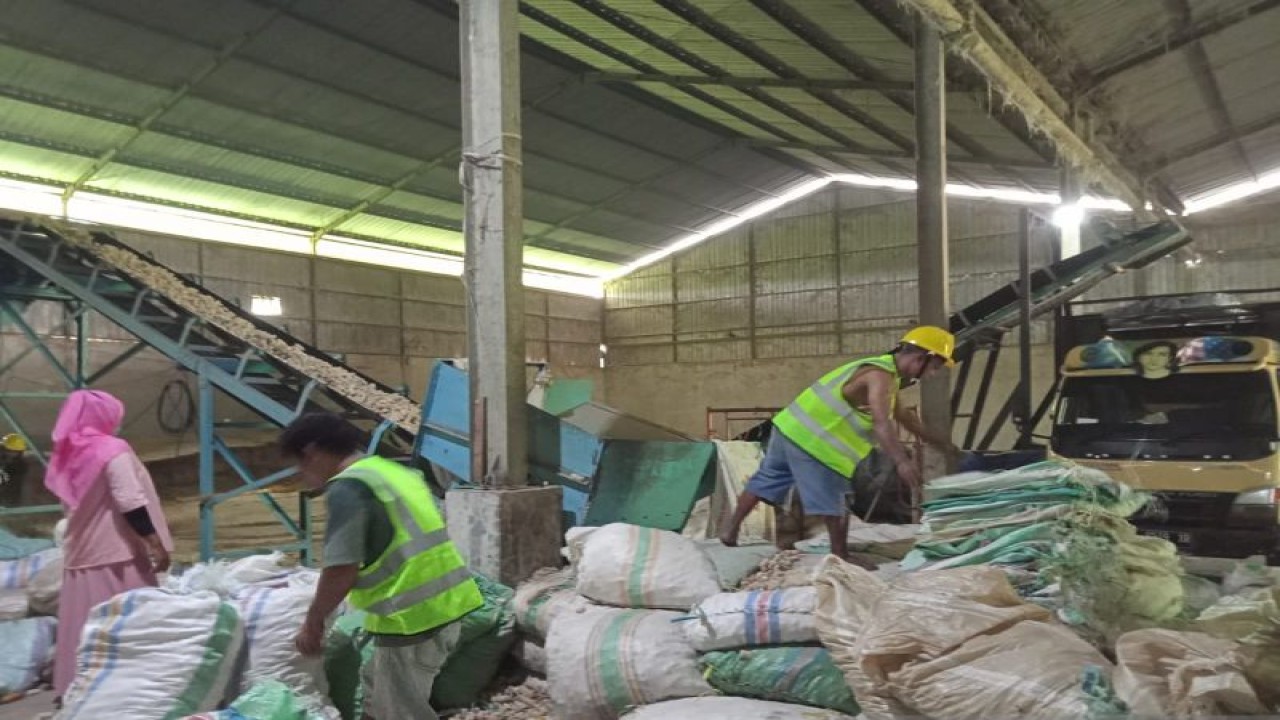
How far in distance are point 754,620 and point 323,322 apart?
13.6 m

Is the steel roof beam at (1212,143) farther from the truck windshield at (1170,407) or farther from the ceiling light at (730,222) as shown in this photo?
the ceiling light at (730,222)

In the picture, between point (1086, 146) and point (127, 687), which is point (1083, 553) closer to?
point (127, 687)

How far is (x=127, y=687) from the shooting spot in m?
2.70

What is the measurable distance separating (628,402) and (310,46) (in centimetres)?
1253

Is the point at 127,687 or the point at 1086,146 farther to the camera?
the point at 1086,146

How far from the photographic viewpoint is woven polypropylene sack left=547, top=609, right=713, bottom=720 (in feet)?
10.2

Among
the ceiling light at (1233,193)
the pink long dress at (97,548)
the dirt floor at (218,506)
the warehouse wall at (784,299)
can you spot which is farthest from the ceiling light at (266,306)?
the ceiling light at (1233,193)

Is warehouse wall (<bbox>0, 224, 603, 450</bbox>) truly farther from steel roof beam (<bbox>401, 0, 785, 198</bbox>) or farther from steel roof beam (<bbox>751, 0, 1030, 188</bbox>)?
steel roof beam (<bbox>751, 0, 1030, 188</bbox>)

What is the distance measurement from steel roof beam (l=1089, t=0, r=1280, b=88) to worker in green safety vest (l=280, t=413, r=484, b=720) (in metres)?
8.34

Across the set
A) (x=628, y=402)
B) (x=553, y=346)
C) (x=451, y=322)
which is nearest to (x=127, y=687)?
(x=451, y=322)

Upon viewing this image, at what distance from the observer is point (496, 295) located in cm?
434

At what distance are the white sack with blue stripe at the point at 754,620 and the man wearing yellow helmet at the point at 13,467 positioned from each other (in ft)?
32.0

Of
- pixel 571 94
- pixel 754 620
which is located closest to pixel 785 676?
pixel 754 620

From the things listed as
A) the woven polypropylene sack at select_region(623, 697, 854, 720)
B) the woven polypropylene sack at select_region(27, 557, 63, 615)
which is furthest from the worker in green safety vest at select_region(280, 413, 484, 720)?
the woven polypropylene sack at select_region(27, 557, 63, 615)
